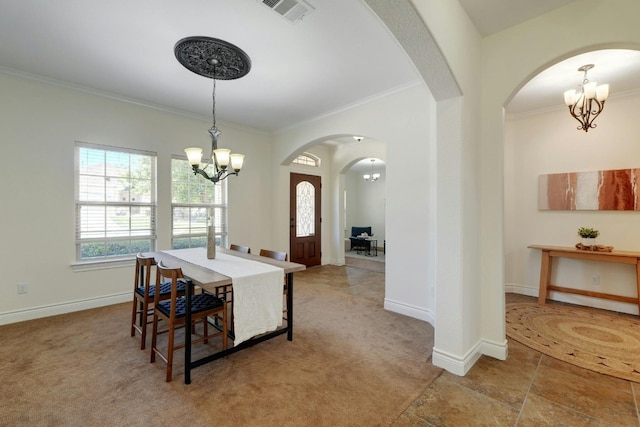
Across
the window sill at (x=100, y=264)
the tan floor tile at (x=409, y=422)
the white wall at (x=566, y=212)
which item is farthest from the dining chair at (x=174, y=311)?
the white wall at (x=566, y=212)

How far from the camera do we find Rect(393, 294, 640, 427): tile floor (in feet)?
5.57

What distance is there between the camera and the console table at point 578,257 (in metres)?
3.27

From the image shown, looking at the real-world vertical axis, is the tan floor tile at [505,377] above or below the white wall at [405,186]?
below

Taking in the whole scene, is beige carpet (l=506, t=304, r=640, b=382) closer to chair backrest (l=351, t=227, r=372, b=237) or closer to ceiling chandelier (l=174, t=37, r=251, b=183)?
ceiling chandelier (l=174, t=37, r=251, b=183)

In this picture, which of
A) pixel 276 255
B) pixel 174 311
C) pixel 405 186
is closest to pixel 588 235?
pixel 405 186

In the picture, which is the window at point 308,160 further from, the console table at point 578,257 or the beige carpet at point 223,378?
the console table at point 578,257

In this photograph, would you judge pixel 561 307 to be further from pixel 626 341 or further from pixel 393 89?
pixel 393 89

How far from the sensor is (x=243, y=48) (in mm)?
2660

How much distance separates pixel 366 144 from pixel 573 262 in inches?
158

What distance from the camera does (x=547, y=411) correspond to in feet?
5.81

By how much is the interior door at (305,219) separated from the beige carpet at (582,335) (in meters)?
3.89

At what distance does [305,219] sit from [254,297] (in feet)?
13.2

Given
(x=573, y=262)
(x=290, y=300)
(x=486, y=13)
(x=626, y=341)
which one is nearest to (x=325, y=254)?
(x=290, y=300)

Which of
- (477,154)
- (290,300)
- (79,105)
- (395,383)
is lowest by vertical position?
(395,383)
